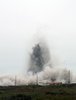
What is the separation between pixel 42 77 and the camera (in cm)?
14062

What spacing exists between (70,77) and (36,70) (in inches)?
593

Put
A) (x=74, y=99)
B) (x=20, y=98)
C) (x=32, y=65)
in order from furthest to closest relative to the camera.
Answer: (x=32, y=65)
(x=20, y=98)
(x=74, y=99)

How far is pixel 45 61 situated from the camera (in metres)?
146

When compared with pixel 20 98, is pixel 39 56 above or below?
above

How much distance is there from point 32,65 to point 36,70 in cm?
340

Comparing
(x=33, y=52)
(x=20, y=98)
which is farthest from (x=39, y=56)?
(x=20, y=98)

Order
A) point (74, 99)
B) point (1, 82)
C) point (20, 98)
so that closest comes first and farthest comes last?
point (74, 99) < point (20, 98) < point (1, 82)

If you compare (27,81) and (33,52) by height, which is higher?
(33,52)

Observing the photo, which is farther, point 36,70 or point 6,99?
point 36,70

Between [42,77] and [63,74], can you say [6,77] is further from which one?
[63,74]

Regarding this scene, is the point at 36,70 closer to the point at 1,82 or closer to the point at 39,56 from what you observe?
the point at 39,56

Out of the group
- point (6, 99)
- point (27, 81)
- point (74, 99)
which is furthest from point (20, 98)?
point (27, 81)

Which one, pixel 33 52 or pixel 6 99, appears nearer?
pixel 6 99

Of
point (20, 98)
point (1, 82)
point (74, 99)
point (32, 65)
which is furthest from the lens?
point (32, 65)
